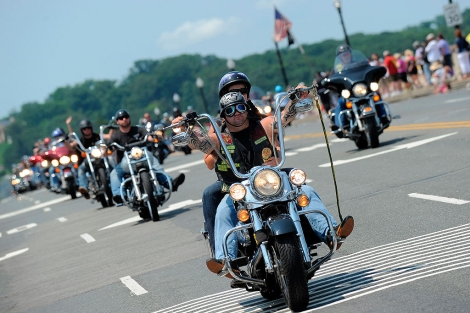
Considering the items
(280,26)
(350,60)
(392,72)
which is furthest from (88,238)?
(280,26)

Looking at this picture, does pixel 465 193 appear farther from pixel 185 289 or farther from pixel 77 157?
pixel 77 157

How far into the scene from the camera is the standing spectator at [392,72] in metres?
40.3

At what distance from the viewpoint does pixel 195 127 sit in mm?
8477

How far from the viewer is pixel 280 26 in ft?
154

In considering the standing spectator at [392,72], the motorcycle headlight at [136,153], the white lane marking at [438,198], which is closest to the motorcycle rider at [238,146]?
the white lane marking at [438,198]

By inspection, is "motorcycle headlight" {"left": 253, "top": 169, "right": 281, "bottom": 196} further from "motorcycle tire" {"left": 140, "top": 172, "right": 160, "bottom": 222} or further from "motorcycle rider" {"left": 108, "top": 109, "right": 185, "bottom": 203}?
"motorcycle rider" {"left": 108, "top": 109, "right": 185, "bottom": 203}

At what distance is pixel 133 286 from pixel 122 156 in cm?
792

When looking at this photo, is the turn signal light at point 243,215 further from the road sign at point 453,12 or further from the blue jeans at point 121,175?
the road sign at point 453,12

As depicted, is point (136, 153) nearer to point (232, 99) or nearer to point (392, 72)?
point (232, 99)

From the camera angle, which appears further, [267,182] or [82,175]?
[82,175]

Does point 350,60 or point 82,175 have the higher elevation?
point 350,60

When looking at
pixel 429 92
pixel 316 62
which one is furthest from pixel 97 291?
pixel 316 62

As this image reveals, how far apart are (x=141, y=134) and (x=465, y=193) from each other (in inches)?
290

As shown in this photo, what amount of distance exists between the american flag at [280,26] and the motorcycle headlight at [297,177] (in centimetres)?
3878
